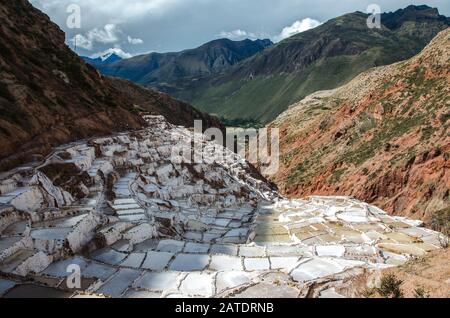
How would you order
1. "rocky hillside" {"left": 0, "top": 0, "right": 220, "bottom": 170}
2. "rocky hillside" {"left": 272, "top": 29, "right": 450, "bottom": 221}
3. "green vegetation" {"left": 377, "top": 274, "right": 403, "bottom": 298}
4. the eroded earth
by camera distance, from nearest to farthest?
"green vegetation" {"left": 377, "top": 274, "right": 403, "bottom": 298}
the eroded earth
"rocky hillside" {"left": 0, "top": 0, "right": 220, "bottom": 170}
"rocky hillside" {"left": 272, "top": 29, "right": 450, "bottom": 221}

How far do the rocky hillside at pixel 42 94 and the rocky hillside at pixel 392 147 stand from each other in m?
19.2

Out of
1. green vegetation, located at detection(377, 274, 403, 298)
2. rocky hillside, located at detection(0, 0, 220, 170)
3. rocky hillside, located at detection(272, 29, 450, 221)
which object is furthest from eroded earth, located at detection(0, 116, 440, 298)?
rocky hillside, located at detection(272, 29, 450, 221)

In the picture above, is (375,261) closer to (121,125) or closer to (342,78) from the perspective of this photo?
(121,125)

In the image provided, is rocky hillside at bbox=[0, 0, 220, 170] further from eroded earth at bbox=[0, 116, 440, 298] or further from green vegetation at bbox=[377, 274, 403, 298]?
green vegetation at bbox=[377, 274, 403, 298]

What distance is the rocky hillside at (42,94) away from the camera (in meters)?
17.8

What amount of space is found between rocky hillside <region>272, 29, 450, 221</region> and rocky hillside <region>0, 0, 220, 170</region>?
19.2 m

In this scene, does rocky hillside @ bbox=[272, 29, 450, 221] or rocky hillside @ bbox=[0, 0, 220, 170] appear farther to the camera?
rocky hillside @ bbox=[272, 29, 450, 221]

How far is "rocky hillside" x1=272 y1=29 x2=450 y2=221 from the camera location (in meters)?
29.6

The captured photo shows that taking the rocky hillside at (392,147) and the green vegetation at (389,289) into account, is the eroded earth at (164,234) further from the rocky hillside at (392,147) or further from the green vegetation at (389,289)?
the rocky hillside at (392,147)

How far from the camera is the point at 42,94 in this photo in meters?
22.5
